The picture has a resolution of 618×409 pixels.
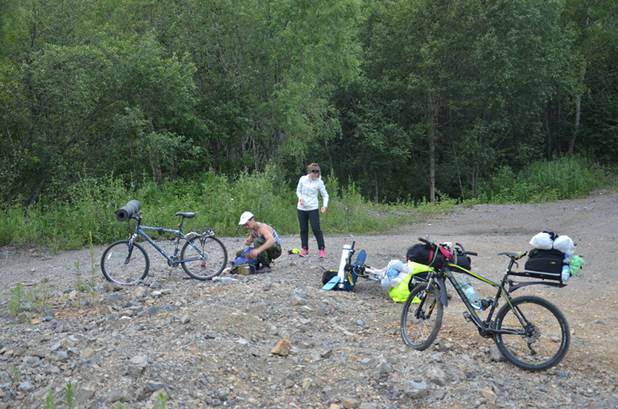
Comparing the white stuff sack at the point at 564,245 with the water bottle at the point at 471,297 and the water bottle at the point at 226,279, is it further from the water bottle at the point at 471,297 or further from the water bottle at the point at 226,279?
the water bottle at the point at 226,279

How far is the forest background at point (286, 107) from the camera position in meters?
15.5

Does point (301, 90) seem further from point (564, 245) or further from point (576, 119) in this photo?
point (576, 119)

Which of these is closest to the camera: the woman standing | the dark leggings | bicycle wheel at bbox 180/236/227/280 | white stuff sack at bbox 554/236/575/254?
white stuff sack at bbox 554/236/575/254

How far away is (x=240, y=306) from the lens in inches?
310

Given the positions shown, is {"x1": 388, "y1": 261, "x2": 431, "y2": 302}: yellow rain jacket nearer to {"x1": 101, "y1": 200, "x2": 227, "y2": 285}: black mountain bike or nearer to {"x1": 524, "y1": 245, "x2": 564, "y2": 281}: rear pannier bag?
{"x1": 101, "y1": 200, "x2": 227, "y2": 285}: black mountain bike

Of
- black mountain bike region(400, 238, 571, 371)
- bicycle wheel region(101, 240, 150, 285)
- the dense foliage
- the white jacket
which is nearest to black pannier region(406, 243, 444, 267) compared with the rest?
black mountain bike region(400, 238, 571, 371)

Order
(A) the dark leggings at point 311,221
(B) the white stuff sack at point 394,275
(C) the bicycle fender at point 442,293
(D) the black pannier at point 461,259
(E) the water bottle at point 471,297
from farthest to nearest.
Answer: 1. (A) the dark leggings at point 311,221
2. (B) the white stuff sack at point 394,275
3. (D) the black pannier at point 461,259
4. (E) the water bottle at point 471,297
5. (C) the bicycle fender at point 442,293

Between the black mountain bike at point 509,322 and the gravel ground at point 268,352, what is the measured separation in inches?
5.8

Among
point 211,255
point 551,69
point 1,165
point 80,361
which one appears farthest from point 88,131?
point 551,69

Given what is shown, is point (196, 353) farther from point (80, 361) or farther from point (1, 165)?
point (1, 165)

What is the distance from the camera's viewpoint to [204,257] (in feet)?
32.0

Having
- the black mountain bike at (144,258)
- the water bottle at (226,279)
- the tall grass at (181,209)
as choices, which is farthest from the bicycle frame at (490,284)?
the tall grass at (181,209)

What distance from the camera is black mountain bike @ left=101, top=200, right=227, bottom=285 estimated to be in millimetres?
9531

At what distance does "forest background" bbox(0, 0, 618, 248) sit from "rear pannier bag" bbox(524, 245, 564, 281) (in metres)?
9.55
